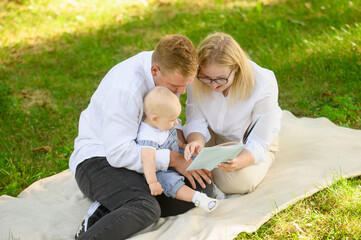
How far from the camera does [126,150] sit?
3012mm

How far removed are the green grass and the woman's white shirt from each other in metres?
0.62

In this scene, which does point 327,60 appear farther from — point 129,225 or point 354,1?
point 129,225

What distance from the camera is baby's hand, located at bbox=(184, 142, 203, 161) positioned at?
3.21 meters

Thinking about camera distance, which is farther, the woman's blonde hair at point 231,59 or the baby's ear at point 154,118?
the woman's blonde hair at point 231,59

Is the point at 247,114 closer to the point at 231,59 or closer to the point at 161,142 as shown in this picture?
the point at 231,59

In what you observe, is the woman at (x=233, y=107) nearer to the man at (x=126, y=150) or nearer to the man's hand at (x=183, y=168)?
the man's hand at (x=183, y=168)

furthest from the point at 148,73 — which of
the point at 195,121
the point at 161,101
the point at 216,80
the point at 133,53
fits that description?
the point at 133,53

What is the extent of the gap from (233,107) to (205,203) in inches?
34.6

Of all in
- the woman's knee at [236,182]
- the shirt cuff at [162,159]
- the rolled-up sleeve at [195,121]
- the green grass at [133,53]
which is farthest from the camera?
the green grass at [133,53]

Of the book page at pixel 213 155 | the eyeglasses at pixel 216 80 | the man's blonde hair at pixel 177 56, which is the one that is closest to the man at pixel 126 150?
the man's blonde hair at pixel 177 56

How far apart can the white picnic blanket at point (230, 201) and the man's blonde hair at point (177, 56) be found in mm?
1050

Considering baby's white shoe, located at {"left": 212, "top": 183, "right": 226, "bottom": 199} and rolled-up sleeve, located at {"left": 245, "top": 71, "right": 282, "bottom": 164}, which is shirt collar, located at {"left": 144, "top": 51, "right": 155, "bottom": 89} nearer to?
rolled-up sleeve, located at {"left": 245, "top": 71, "right": 282, "bottom": 164}

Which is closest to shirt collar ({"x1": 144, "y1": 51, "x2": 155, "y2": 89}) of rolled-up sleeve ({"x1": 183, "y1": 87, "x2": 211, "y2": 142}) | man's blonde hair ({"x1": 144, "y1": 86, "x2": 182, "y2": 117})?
man's blonde hair ({"x1": 144, "y1": 86, "x2": 182, "y2": 117})

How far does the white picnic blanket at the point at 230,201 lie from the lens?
2.96 m
